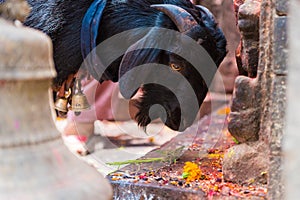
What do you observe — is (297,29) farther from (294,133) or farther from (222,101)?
(222,101)

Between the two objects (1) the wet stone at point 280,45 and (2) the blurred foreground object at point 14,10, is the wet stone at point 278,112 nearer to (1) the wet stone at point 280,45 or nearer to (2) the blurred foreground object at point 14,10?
(1) the wet stone at point 280,45

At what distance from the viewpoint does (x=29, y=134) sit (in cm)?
118

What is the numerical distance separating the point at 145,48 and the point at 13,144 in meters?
1.90

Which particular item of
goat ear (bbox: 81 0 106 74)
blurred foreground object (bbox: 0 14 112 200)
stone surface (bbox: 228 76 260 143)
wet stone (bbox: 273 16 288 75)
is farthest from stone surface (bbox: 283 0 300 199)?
goat ear (bbox: 81 0 106 74)

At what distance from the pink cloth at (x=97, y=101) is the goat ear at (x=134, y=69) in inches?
88.1

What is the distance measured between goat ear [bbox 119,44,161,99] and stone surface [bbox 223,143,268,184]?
3.25ft

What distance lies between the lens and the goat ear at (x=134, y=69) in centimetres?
297

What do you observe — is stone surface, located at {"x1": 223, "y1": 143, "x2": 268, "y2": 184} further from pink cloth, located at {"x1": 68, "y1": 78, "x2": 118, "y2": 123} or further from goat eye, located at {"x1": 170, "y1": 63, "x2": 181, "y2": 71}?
pink cloth, located at {"x1": 68, "y1": 78, "x2": 118, "y2": 123}

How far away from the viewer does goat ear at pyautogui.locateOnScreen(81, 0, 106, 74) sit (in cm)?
312

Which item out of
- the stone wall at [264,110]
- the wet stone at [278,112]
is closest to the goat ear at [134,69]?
the stone wall at [264,110]

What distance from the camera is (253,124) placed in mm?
2084

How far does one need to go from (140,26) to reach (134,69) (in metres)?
0.30

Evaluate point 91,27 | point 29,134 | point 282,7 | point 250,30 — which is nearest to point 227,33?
point 91,27

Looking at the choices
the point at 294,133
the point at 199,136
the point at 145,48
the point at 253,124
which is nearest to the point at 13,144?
the point at 294,133
